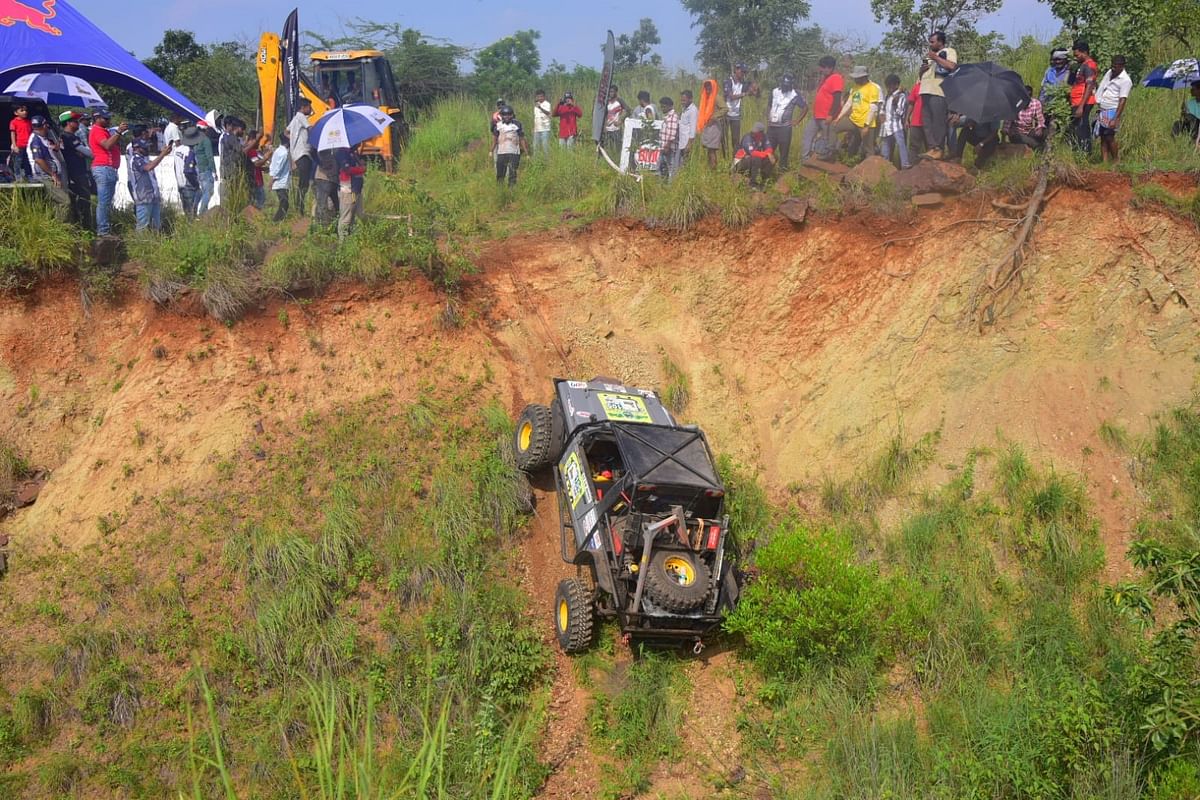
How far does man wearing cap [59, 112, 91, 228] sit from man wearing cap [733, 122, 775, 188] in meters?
8.53

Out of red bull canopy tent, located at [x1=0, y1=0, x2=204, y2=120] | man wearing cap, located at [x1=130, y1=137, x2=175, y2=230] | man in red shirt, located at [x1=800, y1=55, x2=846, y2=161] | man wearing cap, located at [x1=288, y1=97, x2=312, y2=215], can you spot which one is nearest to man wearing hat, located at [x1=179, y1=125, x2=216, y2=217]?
red bull canopy tent, located at [x1=0, y1=0, x2=204, y2=120]

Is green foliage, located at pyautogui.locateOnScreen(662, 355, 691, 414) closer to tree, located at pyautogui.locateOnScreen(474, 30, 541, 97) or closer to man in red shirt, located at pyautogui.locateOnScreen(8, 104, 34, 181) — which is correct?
man in red shirt, located at pyautogui.locateOnScreen(8, 104, 34, 181)

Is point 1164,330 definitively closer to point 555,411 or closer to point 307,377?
point 555,411

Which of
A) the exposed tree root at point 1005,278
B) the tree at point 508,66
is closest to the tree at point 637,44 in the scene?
the tree at point 508,66

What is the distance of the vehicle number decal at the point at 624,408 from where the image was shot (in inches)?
378

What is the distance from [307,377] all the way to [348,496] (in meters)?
1.92

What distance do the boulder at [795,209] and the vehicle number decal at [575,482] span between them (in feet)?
15.9

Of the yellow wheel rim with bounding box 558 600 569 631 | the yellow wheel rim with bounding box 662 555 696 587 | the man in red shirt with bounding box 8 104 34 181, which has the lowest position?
the yellow wheel rim with bounding box 558 600 569 631

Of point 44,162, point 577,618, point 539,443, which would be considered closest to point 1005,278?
point 539,443

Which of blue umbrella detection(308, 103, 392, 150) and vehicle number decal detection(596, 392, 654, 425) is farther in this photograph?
blue umbrella detection(308, 103, 392, 150)

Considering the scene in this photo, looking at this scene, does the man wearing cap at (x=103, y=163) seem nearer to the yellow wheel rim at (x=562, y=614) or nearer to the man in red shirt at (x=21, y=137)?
the man in red shirt at (x=21, y=137)

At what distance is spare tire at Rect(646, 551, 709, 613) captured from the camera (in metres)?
7.89

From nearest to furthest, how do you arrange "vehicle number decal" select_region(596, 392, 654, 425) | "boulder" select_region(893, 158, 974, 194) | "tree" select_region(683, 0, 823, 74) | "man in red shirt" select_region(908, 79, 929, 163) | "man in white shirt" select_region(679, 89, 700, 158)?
"vehicle number decal" select_region(596, 392, 654, 425) < "boulder" select_region(893, 158, 974, 194) < "man in red shirt" select_region(908, 79, 929, 163) < "man in white shirt" select_region(679, 89, 700, 158) < "tree" select_region(683, 0, 823, 74)

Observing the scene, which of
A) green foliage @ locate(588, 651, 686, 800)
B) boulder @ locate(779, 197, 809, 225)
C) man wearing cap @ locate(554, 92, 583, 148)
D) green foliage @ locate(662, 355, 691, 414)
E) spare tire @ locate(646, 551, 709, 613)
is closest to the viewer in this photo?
green foliage @ locate(588, 651, 686, 800)
